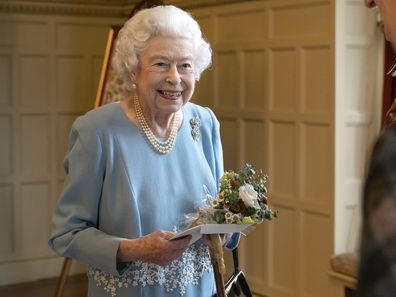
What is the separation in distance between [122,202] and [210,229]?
284 millimetres

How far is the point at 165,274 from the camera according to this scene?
2188mm

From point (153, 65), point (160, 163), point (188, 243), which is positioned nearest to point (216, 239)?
point (188, 243)

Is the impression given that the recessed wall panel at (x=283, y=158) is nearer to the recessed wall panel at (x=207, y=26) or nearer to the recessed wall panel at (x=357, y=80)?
the recessed wall panel at (x=357, y=80)

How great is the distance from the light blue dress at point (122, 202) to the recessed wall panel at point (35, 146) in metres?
3.09

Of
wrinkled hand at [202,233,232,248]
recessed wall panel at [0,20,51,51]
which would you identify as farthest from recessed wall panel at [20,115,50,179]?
wrinkled hand at [202,233,232,248]

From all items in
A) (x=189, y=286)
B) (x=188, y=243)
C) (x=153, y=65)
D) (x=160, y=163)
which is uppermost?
(x=153, y=65)

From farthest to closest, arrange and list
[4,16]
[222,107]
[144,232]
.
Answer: [4,16] → [222,107] → [144,232]

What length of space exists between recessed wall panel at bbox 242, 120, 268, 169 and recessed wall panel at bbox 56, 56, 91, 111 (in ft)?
5.26

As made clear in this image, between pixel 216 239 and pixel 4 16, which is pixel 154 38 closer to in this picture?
pixel 216 239

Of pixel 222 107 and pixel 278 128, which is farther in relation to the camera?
pixel 222 107

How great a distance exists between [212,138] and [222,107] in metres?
2.16

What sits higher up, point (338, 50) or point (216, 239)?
point (338, 50)

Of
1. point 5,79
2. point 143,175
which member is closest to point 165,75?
point 143,175

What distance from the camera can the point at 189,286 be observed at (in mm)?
2227
